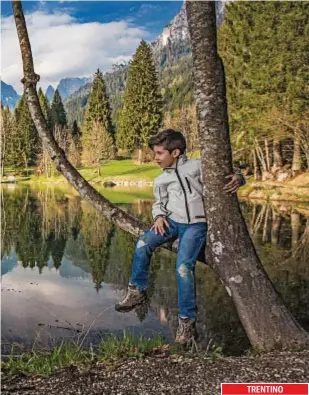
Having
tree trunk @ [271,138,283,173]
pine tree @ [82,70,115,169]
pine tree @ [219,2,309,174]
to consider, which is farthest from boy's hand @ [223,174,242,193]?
pine tree @ [82,70,115,169]

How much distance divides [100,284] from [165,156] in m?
6.00

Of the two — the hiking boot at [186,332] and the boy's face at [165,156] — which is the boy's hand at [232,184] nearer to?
the boy's face at [165,156]

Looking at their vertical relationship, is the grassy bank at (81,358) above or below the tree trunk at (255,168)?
below

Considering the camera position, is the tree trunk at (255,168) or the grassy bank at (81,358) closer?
the grassy bank at (81,358)

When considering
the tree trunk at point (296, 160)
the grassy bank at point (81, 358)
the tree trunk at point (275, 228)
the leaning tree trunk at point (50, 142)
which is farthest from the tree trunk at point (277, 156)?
the grassy bank at point (81, 358)

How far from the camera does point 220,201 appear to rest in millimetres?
4609

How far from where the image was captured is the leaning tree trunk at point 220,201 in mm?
4566

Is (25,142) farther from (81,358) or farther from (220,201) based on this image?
(220,201)

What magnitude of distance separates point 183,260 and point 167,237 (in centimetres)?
34

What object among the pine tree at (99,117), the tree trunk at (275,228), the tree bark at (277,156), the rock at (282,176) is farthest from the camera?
the pine tree at (99,117)

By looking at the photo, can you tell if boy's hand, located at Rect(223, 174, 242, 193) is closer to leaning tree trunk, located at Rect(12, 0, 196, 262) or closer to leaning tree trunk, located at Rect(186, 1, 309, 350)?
leaning tree trunk, located at Rect(186, 1, 309, 350)

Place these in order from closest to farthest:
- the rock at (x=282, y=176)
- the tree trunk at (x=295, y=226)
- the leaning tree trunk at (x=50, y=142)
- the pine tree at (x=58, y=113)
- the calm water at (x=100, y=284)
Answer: the leaning tree trunk at (x=50, y=142), the calm water at (x=100, y=284), the tree trunk at (x=295, y=226), the rock at (x=282, y=176), the pine tree at (x=58, y=113)

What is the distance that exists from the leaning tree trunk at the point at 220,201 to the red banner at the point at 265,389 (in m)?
0.95

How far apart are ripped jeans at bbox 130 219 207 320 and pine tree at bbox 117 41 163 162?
56446mm
